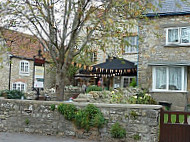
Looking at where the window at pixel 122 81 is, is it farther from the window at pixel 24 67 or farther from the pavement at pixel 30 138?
the pavement at pixel 30 138

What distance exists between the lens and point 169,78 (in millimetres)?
16891

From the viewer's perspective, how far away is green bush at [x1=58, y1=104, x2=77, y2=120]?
9.94 meters

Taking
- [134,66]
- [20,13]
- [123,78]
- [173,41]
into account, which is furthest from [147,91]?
[20,13]

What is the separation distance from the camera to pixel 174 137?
893cm

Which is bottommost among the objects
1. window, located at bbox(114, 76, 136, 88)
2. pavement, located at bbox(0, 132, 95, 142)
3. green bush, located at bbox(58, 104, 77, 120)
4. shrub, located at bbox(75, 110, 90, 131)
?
pavement, located at bbox(0, 132, 95, 142)

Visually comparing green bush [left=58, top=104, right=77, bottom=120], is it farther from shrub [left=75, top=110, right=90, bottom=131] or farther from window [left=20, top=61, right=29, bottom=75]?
window [left=20, top=61, right=29, bottom=75]

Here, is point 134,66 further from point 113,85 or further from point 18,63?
point 18,63

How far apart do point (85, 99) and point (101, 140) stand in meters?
2.79

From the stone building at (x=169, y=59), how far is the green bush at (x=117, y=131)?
25.5 feet

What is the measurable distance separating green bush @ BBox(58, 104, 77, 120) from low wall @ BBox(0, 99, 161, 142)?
7.4 inches

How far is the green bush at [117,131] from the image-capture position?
9158 millimetres

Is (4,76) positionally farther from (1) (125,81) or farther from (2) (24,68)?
(1) (125,81)

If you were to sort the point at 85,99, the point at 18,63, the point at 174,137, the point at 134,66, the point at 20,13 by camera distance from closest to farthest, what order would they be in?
the point at 174,137 < the point at 20,13 < the point at 85,99 < the point at 134,66 < the point at 18,63

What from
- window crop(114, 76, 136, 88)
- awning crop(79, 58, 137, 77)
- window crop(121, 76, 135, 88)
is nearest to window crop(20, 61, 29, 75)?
window crop(114, 76, 136, 88)
